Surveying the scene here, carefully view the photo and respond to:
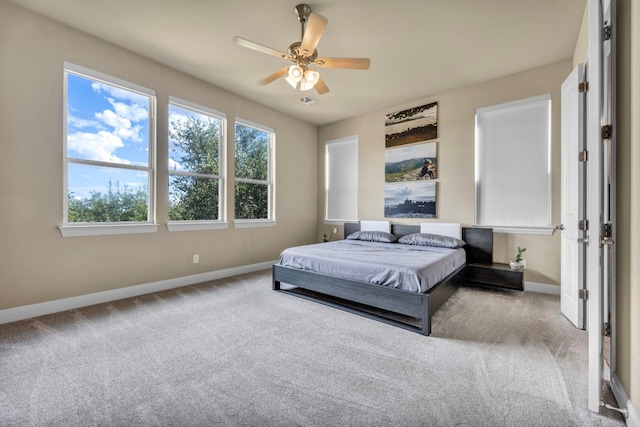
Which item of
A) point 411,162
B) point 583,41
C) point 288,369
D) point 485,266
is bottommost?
point 288,369

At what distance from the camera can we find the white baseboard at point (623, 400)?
1293 mm

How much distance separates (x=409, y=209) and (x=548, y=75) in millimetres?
2554

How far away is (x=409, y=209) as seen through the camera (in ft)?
15.8

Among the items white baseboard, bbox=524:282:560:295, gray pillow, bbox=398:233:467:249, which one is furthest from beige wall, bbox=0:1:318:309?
white baseboard, bbox=524:282:560:295

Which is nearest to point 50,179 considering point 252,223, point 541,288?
point 252,223

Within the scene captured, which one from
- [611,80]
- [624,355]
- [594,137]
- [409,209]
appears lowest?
[624,355]

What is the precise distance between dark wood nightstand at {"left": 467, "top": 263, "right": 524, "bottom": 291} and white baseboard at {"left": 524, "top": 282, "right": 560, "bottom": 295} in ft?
1.06

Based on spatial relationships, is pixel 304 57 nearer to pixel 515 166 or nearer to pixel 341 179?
pixel 515 166

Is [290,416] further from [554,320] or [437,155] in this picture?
[437,155]

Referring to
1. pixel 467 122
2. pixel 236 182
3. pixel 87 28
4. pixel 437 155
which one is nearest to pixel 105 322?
pixel 236 182

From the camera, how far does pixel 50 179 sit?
9.23 feet

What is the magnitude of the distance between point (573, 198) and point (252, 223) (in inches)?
166

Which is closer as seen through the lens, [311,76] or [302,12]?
[302,12]

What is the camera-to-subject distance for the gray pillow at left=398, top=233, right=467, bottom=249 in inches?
150
